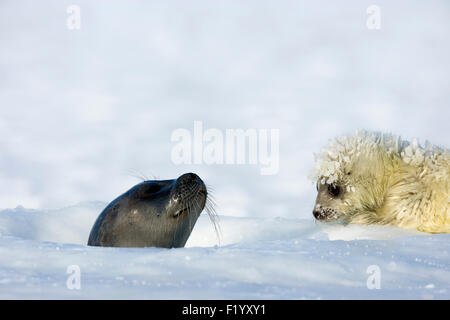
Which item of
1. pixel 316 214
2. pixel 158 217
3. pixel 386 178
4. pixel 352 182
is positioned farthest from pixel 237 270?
pixel 386 178

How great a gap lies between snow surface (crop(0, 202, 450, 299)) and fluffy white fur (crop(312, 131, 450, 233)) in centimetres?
78

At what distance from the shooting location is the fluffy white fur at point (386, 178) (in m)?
5.46

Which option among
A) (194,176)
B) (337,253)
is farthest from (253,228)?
(337,253)

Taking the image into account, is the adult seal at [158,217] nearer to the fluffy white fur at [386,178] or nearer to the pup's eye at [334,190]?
the pup's eye at [334,190]

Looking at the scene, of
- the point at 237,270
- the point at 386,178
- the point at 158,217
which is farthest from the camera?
the point at 386,178

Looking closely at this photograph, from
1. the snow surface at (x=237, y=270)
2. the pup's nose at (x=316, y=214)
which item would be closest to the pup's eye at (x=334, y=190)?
the pup's nose at (x=316, y=214)

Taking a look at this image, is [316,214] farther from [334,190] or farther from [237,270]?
[237,270]

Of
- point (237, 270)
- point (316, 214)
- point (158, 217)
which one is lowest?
point (316, 214)

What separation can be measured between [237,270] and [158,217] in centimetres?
211

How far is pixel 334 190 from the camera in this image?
5836 millimetres

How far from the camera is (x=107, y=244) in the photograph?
5418 mm
